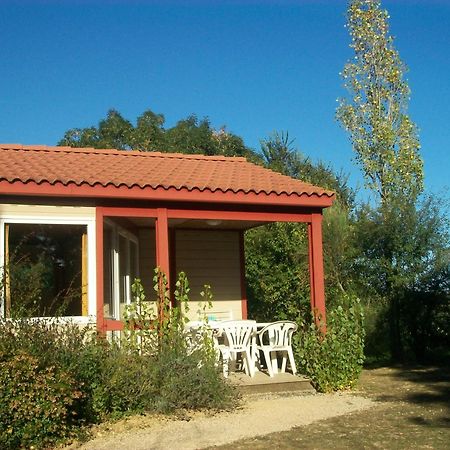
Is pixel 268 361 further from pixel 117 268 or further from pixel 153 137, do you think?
pixel 153 137

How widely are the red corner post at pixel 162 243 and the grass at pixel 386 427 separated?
9.94 ft

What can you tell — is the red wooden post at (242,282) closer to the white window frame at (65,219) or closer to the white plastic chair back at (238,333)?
the white plastic chair back at (238,333)

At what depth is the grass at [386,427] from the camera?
6.16 m

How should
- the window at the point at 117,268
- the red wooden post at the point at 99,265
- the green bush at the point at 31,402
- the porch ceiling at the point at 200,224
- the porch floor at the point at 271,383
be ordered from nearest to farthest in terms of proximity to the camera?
the green bush at the point at 31,402
the red wooden post at the point at 99,265
the porch floor at the point at 271,383
the window at the point at 117,268
the porch ceiling at the point at 200,224

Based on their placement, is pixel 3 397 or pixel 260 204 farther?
pixel 260 204

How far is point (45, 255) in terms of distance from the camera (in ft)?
28.9

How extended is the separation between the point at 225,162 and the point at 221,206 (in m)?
3.12

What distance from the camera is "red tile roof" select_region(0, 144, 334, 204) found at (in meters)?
8.91

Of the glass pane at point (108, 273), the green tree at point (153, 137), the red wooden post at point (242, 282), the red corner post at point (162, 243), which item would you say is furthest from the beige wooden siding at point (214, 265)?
the green tree at point (153, 137)

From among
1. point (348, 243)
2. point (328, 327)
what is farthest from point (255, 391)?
point (348, 243)

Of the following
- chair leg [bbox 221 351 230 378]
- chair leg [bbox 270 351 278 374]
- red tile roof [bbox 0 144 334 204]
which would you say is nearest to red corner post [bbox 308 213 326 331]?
red tile roof [bbox 0 144 334 204]

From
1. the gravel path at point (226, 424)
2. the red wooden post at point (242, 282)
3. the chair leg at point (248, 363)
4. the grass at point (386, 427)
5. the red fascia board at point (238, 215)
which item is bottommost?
the grass at point (386, 427)

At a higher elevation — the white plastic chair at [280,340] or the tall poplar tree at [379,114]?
the tall poplar tree at [379,114]

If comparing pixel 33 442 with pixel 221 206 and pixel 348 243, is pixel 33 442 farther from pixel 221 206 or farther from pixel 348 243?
pixel 348 243
